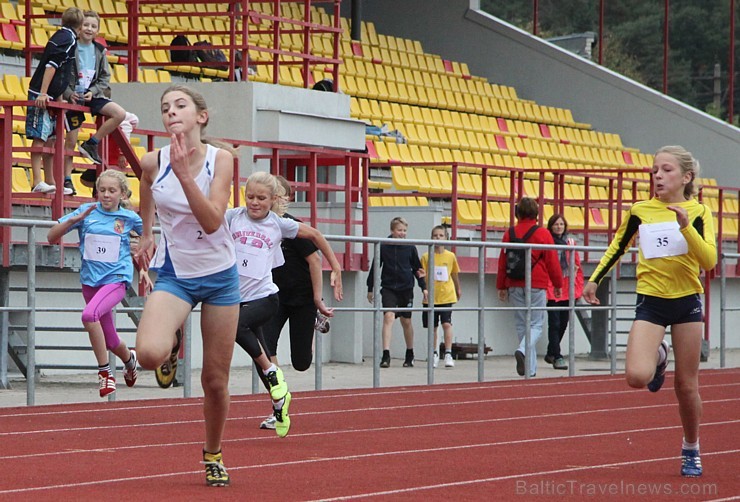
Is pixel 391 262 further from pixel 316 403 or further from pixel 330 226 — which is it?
pixel 316 403

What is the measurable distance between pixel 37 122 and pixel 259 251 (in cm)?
384

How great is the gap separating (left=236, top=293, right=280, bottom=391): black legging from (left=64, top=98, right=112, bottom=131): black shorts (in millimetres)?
3890

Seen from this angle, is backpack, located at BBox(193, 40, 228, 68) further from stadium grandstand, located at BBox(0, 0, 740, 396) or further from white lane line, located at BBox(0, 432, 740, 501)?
white lane line, located at BBox(0, 432, 740, 501)

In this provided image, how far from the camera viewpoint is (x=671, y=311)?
24.1 feet

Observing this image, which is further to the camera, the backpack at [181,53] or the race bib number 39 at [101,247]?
the backpack at [181,53]

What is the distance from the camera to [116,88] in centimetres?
1789

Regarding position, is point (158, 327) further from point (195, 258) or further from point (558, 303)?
point (558, 303)

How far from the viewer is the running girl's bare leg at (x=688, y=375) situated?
7242 millimetres

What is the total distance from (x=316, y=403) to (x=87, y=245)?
2.25 m

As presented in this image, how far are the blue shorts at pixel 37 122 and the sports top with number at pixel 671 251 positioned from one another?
619 cm

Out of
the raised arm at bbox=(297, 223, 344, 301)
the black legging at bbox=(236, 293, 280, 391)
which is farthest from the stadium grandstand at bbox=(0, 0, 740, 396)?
the black legging at bbox=(236, 293, 280, 391)

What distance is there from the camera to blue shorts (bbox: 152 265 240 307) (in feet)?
20.5

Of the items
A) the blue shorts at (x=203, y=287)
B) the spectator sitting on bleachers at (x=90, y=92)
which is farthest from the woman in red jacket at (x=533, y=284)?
the blue shorts at (x=203, y=287)

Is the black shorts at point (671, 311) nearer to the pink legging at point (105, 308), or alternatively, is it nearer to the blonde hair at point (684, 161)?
the blonde hair at point (684, 161)
